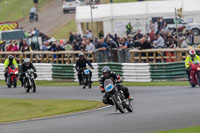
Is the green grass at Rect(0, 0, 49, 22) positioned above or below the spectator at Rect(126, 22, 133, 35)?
above

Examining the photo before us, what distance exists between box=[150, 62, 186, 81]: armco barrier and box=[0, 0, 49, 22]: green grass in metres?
41.9

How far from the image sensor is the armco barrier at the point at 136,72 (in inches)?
1178

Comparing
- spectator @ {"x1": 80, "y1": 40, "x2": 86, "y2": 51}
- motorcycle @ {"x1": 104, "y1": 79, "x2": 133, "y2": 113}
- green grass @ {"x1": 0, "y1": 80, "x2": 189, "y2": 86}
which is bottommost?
green grass @ {"x1": 0, "y1": 80, "x2": 189, "y2": 86}

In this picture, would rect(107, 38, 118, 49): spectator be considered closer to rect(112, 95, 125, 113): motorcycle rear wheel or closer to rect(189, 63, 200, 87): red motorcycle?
rect(189, 63, 200, 87): red motorcycle

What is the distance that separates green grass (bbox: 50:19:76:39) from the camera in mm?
57425

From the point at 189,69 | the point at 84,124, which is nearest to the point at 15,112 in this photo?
the point at 84,124

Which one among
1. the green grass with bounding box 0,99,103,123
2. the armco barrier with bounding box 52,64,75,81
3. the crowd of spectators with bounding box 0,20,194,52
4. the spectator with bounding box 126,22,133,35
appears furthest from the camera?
the spectator with bounding box 126,22,133,35

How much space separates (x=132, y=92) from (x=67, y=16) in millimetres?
40979

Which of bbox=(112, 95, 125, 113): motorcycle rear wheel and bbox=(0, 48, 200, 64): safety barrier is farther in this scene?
bbox=(0, 48, 200, 64): safety barrier

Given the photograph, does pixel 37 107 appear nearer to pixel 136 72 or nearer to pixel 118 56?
pixel 136 72

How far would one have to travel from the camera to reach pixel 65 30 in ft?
195

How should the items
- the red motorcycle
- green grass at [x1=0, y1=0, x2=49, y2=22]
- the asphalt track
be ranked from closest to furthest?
the asphalt track → the red motorcycle → green grass at [x1=0, y1=0, x2=49, y2=22]

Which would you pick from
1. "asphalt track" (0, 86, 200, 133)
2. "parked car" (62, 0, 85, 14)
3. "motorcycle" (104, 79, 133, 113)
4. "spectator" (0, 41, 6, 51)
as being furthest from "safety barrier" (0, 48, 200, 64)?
"parked car" (62, 0, 85, 14)

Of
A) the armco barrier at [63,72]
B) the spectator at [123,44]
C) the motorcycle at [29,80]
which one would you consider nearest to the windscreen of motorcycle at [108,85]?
the motorcycle at [29,80]
